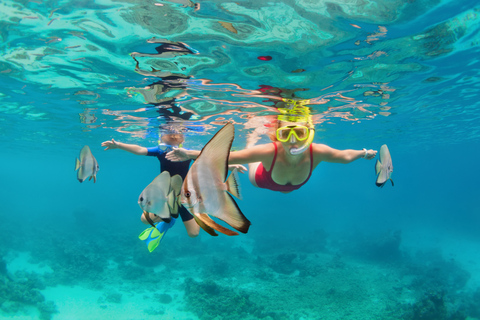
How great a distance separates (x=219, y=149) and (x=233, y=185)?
303 millimetres

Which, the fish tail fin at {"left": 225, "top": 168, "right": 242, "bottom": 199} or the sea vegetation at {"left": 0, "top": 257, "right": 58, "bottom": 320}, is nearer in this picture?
the fish tail fin at {"left": 225, "top": 168, "right": 242, "bottom": 199}

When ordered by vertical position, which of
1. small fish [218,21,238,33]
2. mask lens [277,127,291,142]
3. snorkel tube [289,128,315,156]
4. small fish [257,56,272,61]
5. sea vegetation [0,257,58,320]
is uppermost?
small fish [218,21,238,33]

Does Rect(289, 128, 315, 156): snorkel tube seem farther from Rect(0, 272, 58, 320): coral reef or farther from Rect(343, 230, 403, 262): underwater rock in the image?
Rect(343, 230, 403, 262): underwater rock

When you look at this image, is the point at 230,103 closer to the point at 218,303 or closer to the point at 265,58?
the point at 265,58

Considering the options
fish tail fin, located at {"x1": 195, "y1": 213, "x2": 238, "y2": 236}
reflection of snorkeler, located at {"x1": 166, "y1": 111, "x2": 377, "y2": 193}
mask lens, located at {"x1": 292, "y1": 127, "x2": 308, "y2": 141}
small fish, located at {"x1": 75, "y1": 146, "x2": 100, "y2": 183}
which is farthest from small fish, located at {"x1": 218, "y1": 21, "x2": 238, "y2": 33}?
fish tail fin, located at {"x1": 195, "y1": 213, "x2": 238, "y2": 236}

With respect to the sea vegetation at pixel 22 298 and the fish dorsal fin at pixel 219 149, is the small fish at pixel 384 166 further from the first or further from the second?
the sea vegetation at pixel 22 298

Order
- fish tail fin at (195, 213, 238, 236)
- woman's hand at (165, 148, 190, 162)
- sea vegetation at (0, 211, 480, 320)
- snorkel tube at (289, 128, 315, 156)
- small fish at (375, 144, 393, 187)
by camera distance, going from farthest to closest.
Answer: sea vegetation at (0, 211, 480, 320) → snorkel tube at (289, 128, 315, 156) → woman's hand at (165, 148, 190, 162) → small fish at (375, 144, 393, 187) → fish tail fin at (195, 213, 238, 236)

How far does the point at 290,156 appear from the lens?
5836 millimetres

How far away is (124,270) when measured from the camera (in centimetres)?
2066

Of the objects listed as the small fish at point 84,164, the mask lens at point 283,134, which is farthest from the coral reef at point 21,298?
the mask lens at point 283,134

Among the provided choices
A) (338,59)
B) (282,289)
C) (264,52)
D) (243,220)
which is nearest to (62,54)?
(264,52)

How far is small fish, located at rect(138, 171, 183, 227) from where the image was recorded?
254cm

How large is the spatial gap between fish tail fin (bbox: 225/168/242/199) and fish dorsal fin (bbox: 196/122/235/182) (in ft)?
0.44

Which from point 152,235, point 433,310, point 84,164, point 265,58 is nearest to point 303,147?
point 84,164
